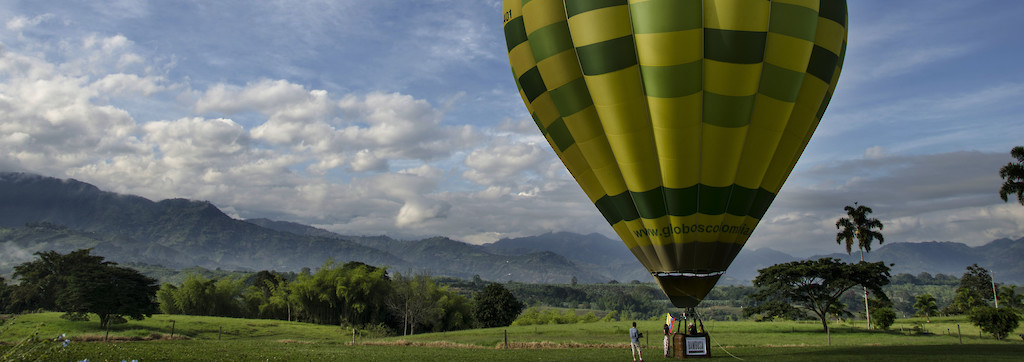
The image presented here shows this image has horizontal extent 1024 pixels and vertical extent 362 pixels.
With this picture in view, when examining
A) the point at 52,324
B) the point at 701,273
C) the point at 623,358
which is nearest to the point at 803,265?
the point at 623,358

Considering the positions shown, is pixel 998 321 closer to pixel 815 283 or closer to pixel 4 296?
pixel 815 283

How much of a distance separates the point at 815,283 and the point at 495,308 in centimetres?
3906

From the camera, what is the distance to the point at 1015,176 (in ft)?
143

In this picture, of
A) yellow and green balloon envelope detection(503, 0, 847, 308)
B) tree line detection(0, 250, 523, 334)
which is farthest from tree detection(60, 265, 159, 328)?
yellow and green balloon envelope detection(503, 0, 847, 308)

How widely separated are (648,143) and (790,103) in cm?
362

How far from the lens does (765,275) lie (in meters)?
49.0

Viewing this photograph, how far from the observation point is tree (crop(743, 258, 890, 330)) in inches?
1788

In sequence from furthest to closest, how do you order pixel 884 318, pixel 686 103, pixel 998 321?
pixel 884 318
pixel 998 321
pixel 686 103

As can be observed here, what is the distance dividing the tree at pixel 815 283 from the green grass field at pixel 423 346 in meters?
1.93

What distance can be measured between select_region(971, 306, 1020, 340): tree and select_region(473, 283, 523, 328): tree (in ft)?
158

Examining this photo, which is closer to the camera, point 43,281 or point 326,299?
point 326,299

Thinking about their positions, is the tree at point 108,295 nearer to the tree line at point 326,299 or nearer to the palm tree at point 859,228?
the tree line at point 326,299

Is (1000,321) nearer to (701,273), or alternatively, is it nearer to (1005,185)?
(1005,185)

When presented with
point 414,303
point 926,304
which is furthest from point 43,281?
point 926,304
